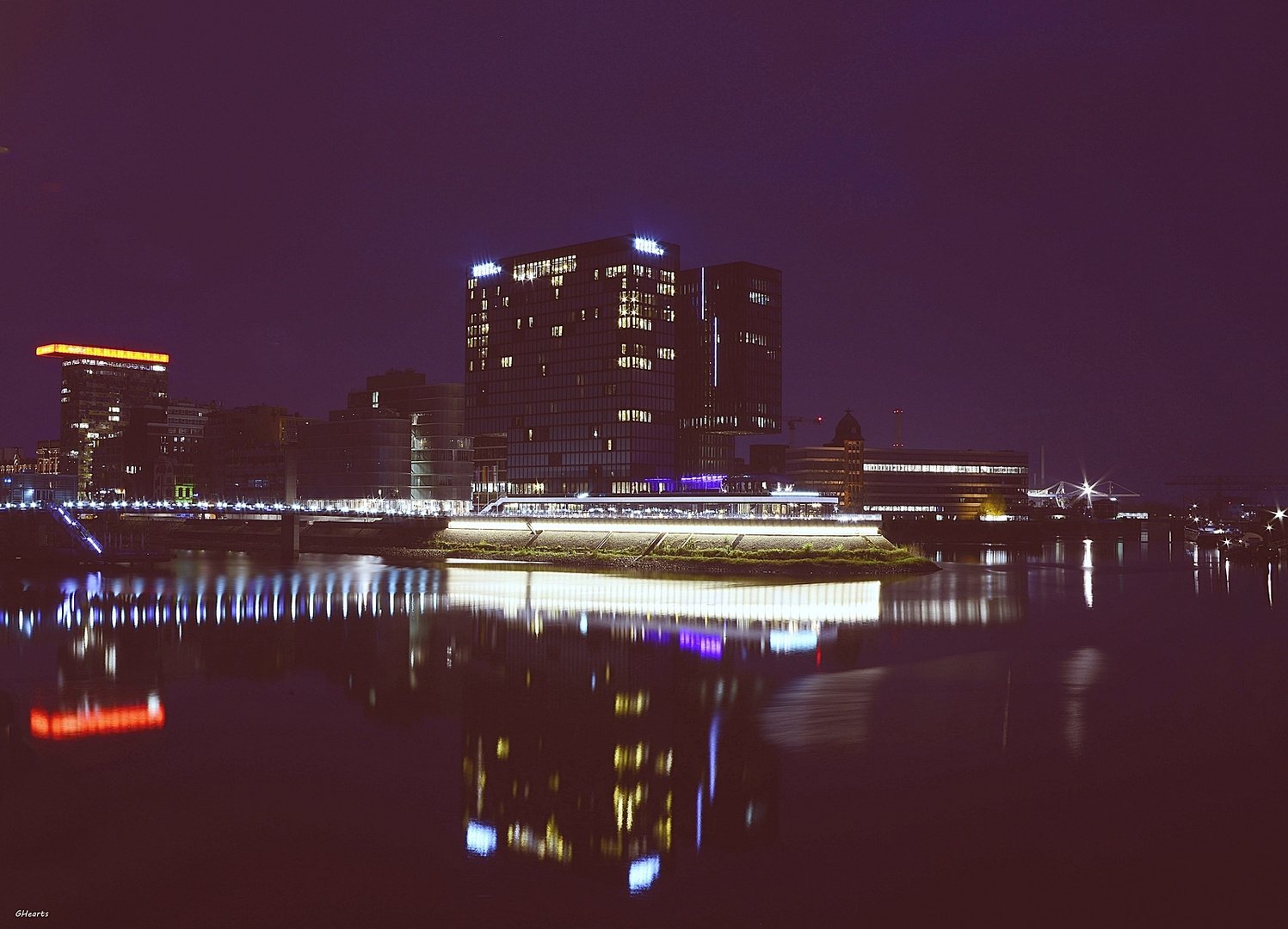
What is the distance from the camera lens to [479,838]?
22641 millimetres

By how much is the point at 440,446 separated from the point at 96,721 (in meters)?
161

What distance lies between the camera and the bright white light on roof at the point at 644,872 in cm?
2020

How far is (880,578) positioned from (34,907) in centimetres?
7502

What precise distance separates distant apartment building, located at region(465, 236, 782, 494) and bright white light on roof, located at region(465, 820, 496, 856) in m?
150

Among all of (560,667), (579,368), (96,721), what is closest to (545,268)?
(579,368)

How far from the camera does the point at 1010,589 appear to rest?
276 feet

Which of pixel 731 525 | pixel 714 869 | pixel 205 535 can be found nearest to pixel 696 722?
pixel 714 869

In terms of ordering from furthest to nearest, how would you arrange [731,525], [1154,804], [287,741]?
[731,525]
[287,741]
[1154,804]

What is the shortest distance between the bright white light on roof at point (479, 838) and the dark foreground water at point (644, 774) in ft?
0.36

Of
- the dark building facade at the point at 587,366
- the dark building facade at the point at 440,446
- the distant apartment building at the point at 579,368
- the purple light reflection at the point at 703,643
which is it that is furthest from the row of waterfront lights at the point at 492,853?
the dark building facade at the point at 440,446

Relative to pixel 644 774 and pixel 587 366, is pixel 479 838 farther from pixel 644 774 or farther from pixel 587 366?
pixel 587 366

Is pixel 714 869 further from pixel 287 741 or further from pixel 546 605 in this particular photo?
pixel 546 605

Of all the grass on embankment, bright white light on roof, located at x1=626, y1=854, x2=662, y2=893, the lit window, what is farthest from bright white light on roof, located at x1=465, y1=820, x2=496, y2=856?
the lit window

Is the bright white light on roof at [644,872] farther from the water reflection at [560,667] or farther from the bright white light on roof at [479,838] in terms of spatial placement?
the bright white light on roof at [479,838]
